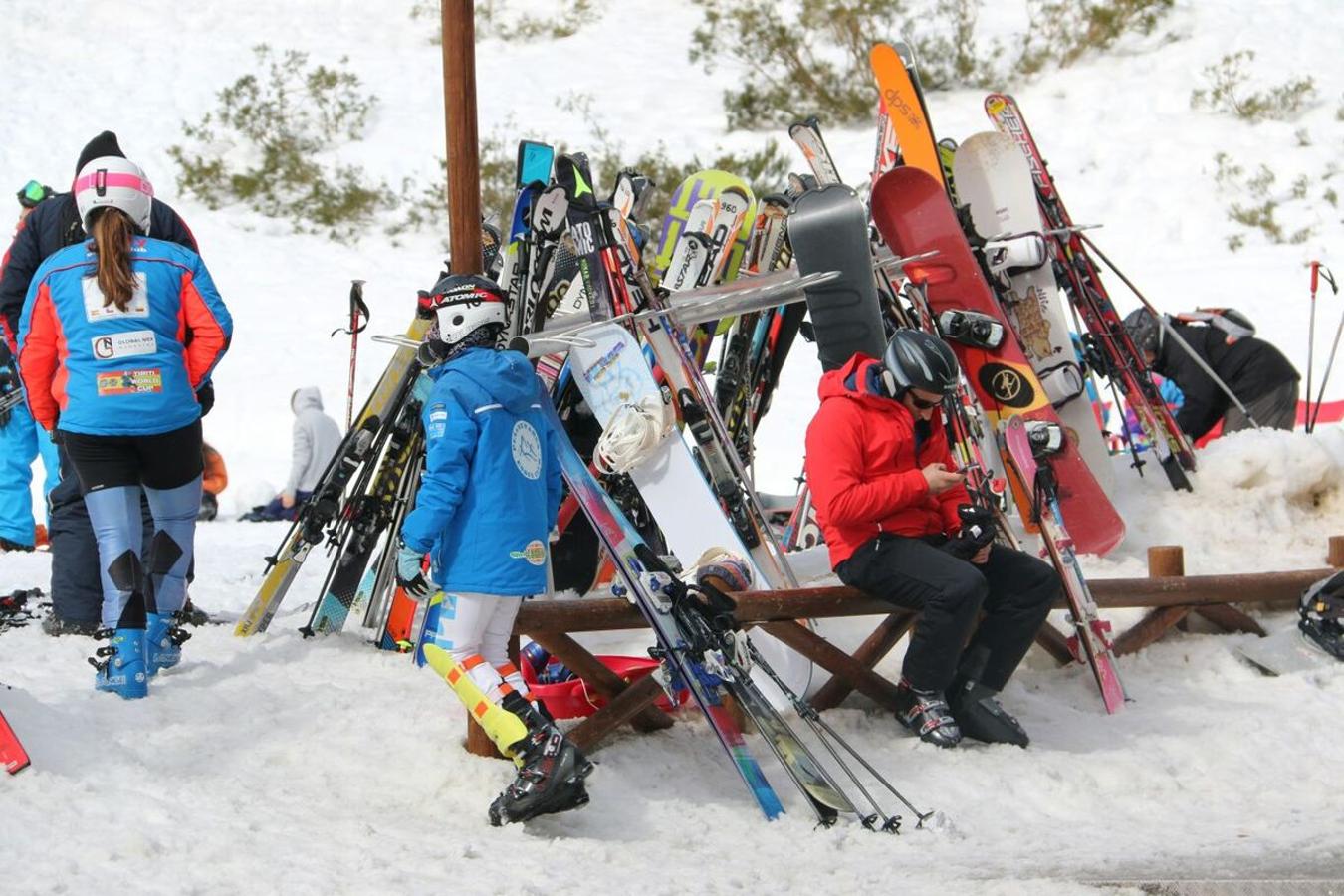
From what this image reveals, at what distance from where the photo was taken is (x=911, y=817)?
445cm

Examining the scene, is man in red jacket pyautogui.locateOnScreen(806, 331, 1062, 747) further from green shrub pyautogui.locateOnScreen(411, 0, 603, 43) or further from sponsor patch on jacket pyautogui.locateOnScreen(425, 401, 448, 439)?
green shrub pyautogui.locateOnScreen(411, 0, 603, 43)

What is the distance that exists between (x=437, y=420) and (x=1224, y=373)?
587 cm

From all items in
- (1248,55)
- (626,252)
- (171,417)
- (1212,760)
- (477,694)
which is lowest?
(1212,760)

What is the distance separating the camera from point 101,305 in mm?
4941

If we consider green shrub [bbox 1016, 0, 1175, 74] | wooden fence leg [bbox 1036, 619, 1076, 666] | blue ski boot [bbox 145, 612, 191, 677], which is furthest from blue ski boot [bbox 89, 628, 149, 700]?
green shrub [bbox 1016, 0, 1175, 74]

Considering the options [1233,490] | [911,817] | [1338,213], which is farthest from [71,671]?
[1338,213]

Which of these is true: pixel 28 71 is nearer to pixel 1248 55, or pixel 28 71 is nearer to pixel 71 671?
pixel 1248 55

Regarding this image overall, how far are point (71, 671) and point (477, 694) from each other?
1877 millimetres

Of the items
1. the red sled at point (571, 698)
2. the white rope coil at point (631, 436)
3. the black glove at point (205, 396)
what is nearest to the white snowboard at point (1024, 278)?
the white rope coil at point (631, 436)

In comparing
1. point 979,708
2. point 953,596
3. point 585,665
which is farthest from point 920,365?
point 585,665

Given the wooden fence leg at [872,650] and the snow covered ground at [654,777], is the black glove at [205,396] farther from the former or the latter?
the wooden fence leg at [872,650]

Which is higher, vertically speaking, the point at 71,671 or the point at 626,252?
the point at 626,252

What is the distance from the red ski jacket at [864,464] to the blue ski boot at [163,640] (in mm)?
2312

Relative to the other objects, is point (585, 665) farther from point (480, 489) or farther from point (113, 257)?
point (113, 257)
